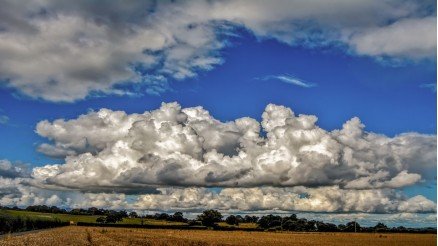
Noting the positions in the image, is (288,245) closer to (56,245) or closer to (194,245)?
(194,245)

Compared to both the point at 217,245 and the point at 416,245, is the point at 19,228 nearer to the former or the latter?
the point at 217,245

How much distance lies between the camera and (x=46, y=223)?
18750 centimetres

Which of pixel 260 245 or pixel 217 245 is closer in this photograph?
pixel 217 245

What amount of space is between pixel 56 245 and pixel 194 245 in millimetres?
20218

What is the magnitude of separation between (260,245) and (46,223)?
126 meters

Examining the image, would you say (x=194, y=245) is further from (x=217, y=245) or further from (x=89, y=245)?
(x=89, y=245)

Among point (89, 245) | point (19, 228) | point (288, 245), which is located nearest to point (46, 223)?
point (19, 228)

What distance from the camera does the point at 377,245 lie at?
104562 mm

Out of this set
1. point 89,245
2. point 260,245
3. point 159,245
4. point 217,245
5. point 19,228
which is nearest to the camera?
point 89,245

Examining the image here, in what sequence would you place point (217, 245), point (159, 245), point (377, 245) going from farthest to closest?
point (377, 245), point (217, 245), point (159, 245)

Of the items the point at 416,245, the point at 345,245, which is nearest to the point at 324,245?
the point at 345,245

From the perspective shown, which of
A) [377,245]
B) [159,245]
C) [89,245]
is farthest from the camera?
[377,245]

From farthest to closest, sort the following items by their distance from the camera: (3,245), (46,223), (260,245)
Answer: (46,223)
(260,245)
(3,245)

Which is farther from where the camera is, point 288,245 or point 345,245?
point 345,245
